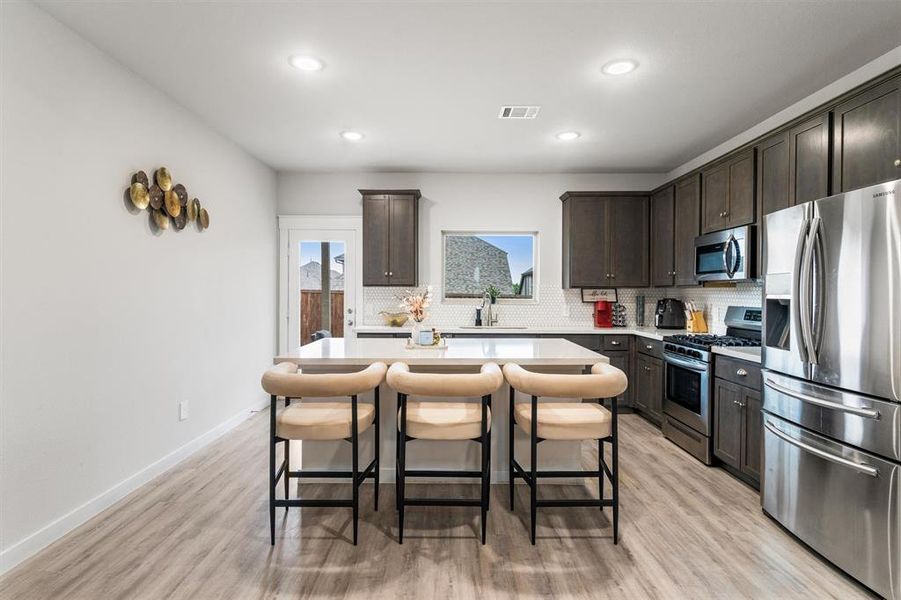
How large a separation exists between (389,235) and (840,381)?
4.04 meters

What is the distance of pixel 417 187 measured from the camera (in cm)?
519

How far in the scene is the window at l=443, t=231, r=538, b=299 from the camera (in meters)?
5.32

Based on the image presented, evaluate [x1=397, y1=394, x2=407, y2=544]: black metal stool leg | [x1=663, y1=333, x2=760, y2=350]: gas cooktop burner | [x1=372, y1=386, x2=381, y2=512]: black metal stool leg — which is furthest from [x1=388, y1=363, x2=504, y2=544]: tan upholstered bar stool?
[x1=663, y1=333, x2=760, y2=350]: gas cooktop burner

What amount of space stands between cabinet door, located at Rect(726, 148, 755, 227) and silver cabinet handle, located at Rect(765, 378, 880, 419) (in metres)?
1.49

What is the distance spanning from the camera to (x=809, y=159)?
2.75 meters

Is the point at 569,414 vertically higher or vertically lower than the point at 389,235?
lower

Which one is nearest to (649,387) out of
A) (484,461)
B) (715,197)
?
(715,197)

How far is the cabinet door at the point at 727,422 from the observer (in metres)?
3.01

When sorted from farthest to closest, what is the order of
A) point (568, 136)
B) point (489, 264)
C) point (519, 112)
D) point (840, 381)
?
point (489, 264) → point (568, 136) → point (519, 112) → point (840, 381)

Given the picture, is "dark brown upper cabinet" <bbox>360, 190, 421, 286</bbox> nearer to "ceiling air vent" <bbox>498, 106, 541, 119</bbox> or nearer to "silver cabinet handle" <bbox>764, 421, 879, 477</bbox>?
"ceiling air vent" <bbox>498, 106, 541, 119</bbox>

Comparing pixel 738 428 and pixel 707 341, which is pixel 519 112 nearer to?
pixel 707 341

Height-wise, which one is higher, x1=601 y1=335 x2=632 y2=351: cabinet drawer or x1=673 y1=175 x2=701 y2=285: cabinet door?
x1=673 y1=175 x2=701 y2=285: cabinet door

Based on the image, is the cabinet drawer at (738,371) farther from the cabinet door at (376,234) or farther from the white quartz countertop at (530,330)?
the cabinet door at (376,234)

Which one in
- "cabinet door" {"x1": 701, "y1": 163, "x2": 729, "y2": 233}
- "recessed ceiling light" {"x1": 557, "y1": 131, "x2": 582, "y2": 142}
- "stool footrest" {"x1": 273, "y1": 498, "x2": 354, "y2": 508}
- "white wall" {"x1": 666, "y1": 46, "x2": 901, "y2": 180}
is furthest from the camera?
"recessed ceiling light" {"x1": 557, "y1": 131, "x2": 582, "y2": 142}
